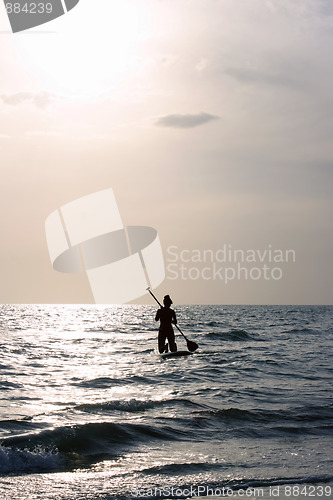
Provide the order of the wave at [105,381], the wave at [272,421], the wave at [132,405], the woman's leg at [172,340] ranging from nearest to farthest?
the wave at [272,421], the wave at [132,405], the wave at [105,381], the woman's leg at [172,340]

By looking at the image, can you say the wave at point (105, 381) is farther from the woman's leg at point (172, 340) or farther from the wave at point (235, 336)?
the wave at point (235, 336)

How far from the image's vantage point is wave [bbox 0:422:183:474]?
8000 mm

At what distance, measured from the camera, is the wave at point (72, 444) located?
800cm

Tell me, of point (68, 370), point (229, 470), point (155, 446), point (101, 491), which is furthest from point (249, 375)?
point (101, 491)

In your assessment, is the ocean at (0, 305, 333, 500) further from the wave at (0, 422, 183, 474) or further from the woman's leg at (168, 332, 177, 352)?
the woman's leg at (168, 332, 177, 352)

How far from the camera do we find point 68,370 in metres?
19.2

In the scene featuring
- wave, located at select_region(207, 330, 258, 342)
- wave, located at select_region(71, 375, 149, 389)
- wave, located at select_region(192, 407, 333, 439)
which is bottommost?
wave, located at select_region(207, 330, 258, 342)

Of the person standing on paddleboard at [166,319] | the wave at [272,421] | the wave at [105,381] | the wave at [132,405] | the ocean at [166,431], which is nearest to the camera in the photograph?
the ocean at [166,431]

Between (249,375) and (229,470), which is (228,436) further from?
(249,375)

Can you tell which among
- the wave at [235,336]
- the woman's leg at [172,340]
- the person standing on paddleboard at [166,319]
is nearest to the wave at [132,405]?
the person standing on paddleboard at [166,319]

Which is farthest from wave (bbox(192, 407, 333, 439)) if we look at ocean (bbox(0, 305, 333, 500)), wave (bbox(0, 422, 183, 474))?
wave (bbox(0, 422, 183, 474))

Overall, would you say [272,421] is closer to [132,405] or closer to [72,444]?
[132,405]

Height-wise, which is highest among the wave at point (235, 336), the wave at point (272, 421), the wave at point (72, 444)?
the wave at point (72, 444)

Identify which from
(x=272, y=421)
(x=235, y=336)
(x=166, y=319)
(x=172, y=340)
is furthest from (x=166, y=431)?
(x=235, y=336)
